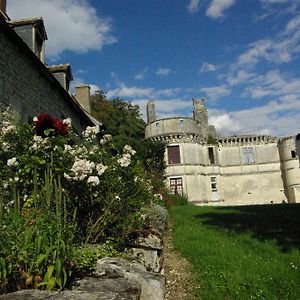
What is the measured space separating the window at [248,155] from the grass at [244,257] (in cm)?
2935

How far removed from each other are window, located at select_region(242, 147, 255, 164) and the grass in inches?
1156

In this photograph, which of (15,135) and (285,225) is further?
(285,225)

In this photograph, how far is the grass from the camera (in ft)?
16.9

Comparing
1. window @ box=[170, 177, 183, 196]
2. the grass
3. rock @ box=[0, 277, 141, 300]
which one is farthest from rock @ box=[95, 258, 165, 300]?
window @ box=[170, 177, 183, 196]

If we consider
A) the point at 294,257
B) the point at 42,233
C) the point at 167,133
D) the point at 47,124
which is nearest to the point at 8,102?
the point at 47,124

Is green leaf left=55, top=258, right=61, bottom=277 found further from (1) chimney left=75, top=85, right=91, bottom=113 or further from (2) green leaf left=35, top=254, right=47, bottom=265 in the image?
(1) chimney left=75, top=85, right=91, bottom=113

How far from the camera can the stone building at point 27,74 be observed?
28.1 ft

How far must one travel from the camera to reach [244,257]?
6.56 metres

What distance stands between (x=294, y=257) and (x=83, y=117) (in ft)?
37.8

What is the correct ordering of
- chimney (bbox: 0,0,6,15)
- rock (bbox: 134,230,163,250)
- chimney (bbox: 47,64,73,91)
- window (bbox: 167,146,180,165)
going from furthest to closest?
window (bbox: 167,146,180,165), chimney (bbox: 47,64,73,91), chimney (bbox: 0,0,6,15), rock (bbox: 134,230,163,250)

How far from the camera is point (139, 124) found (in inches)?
1617

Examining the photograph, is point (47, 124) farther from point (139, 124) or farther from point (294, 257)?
point (139, 124)

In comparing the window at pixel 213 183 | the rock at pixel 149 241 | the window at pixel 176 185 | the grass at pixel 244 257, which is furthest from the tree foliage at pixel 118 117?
the rock at pixel 149 241

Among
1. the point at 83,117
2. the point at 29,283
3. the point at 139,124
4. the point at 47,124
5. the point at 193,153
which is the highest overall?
the point at 139,124
